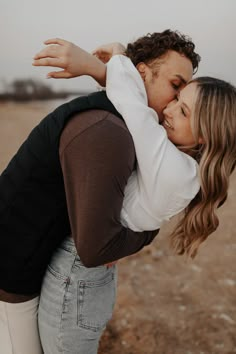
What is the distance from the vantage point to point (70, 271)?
116 centimetres

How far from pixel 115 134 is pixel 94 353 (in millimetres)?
646

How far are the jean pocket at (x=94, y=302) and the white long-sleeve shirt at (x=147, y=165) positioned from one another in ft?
0.58

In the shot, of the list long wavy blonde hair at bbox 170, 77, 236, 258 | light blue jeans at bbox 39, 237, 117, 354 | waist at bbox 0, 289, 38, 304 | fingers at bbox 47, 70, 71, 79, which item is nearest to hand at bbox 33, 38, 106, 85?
fingers at bbox 47, 70, 71, 79

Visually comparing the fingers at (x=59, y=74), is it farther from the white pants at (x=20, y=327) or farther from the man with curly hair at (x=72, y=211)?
the white pants at (x=20, y=327)

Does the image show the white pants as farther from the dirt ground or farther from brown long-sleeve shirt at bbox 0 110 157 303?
the dirt ground

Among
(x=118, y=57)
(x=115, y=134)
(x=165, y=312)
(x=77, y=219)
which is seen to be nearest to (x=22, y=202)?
(x=77, y=219)

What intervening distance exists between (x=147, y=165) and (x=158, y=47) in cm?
50

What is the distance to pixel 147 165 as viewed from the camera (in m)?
1.03

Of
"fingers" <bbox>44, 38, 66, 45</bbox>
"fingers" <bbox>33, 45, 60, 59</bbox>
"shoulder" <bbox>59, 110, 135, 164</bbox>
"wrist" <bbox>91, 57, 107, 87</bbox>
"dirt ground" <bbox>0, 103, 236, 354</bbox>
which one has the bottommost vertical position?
"dirt ground" <bbox>0, 103, 236, 354</bbox>

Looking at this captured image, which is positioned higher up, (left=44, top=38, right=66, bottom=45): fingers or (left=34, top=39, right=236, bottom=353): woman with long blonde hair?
(left=44, top=38, right=66, bottom=45): fingers

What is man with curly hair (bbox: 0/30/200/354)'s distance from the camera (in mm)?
954

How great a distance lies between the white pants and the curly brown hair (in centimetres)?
72

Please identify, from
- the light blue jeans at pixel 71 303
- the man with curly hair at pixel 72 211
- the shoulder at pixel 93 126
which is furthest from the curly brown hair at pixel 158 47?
the light blue jeans at pixel 71 303

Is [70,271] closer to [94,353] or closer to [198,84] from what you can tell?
[94,353]
